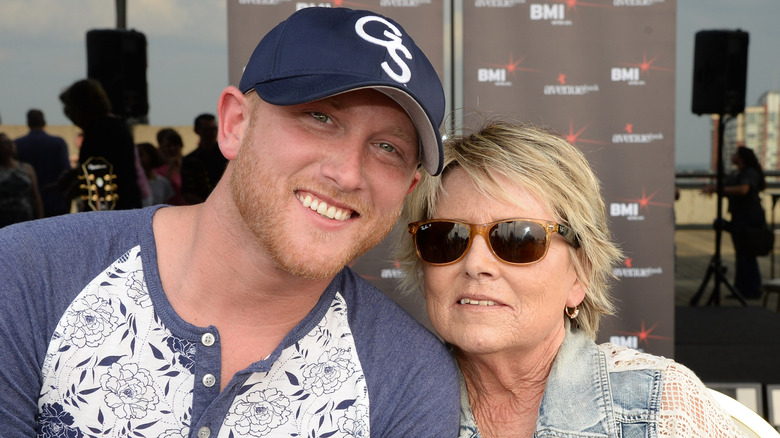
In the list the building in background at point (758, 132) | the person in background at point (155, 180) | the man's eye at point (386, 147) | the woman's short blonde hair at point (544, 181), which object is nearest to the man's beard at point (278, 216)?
the man's eye at point (386, 147)

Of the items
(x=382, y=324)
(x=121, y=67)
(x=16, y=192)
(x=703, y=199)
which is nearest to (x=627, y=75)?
(x=703, y=199)

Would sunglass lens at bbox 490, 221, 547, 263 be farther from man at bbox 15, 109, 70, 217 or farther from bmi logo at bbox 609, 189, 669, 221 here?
man at bbox 15, 109, 70, 217

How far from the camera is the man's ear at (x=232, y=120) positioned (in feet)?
5.03

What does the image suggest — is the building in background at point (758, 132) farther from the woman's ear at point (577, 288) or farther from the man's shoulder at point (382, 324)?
the man's shoulder at point (382, 324)

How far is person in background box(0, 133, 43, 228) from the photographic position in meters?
5.36

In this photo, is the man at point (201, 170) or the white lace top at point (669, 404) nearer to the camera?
the white lace top at point (669, 404)

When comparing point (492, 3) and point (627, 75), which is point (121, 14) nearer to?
point (492, 3)

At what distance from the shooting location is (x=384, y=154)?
1507 millimetres

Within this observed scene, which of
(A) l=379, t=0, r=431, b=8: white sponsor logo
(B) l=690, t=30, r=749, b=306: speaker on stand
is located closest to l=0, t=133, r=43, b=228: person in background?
(A) l=379, t=0, r=431, b=8: white sponsor logo

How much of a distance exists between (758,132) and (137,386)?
6062mm

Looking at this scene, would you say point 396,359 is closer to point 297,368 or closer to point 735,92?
point 297,368

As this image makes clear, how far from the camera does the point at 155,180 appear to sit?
5219 millimetres

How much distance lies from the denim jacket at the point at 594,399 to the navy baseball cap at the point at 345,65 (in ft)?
2.30

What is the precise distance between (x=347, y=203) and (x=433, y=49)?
2.77m
